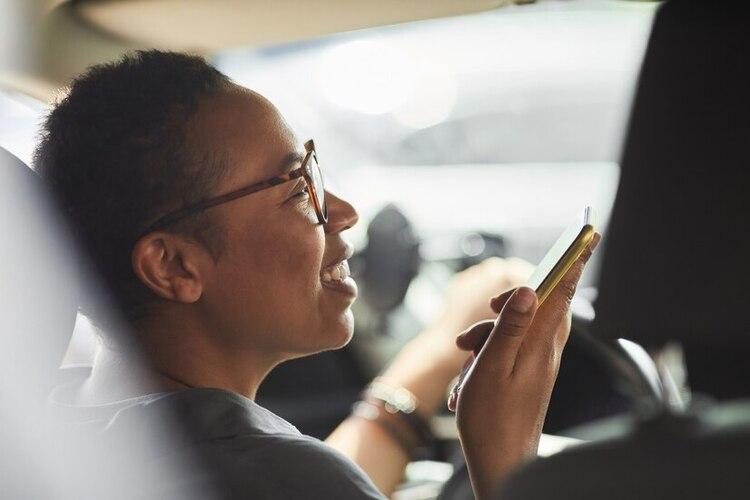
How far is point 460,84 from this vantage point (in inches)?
202

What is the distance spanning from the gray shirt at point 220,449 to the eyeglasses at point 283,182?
0.23 m

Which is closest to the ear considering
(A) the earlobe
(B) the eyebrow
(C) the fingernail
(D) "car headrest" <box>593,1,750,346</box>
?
(A) the earlobe

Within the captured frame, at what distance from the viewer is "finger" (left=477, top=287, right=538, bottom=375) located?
4.20ft

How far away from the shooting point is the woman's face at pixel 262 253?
143cm

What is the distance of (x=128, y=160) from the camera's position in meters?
1.38

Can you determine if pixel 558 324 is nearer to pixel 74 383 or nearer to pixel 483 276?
pixel 74 383

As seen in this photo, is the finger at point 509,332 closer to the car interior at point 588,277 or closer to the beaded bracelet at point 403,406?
the car interior at point 588,277

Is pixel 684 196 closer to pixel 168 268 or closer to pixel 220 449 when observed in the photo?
pixel 220 449

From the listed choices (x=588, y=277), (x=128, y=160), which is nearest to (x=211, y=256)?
(x=128, y=160)

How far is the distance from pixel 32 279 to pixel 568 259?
65cm

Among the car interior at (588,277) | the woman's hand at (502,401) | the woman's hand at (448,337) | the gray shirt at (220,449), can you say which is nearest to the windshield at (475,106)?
the car interior at (588,277)

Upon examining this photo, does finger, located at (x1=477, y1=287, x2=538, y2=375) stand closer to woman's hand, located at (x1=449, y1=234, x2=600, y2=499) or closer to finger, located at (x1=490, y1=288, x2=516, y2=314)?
woman's hand, located at (x1=449, y1=234, x2=600, y2=499)

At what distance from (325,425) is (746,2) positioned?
5.26ft

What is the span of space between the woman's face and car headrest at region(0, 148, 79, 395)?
0.59 feet
